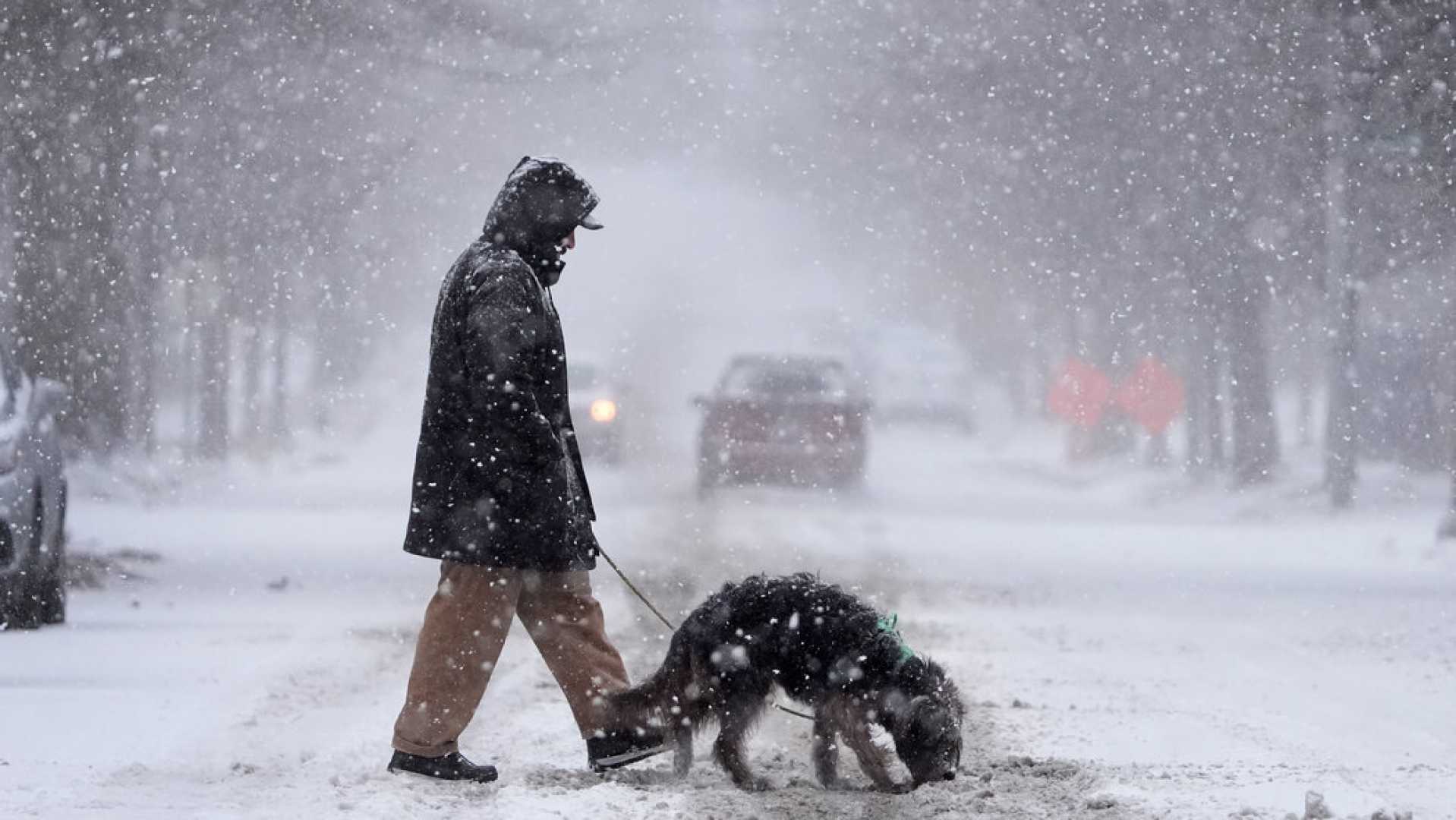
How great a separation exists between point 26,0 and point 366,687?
8.06 m

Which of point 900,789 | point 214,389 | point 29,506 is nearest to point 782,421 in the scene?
point 214,389

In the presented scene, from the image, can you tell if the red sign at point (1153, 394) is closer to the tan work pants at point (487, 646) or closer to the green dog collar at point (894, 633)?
the green dog collar at point (894, 633)

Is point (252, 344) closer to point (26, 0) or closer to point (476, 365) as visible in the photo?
point (26, 0)

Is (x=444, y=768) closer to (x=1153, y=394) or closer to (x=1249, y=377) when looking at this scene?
(x=1249, y=377)

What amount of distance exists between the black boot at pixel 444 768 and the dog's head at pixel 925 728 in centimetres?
119

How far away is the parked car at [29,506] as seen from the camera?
8.64 meters

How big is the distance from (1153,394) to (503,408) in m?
21.4

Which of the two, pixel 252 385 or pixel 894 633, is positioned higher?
pixel 252 385

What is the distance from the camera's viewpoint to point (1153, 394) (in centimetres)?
2530

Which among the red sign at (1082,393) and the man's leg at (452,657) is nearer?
the man's leg at (452,657)

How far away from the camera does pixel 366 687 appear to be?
7203 millimetres

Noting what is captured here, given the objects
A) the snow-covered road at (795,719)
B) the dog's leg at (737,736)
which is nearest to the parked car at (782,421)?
the snow-covered road at (795,719)

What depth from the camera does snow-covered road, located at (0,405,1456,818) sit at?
5066 mm

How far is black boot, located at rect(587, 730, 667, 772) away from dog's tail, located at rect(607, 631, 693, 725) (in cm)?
5
